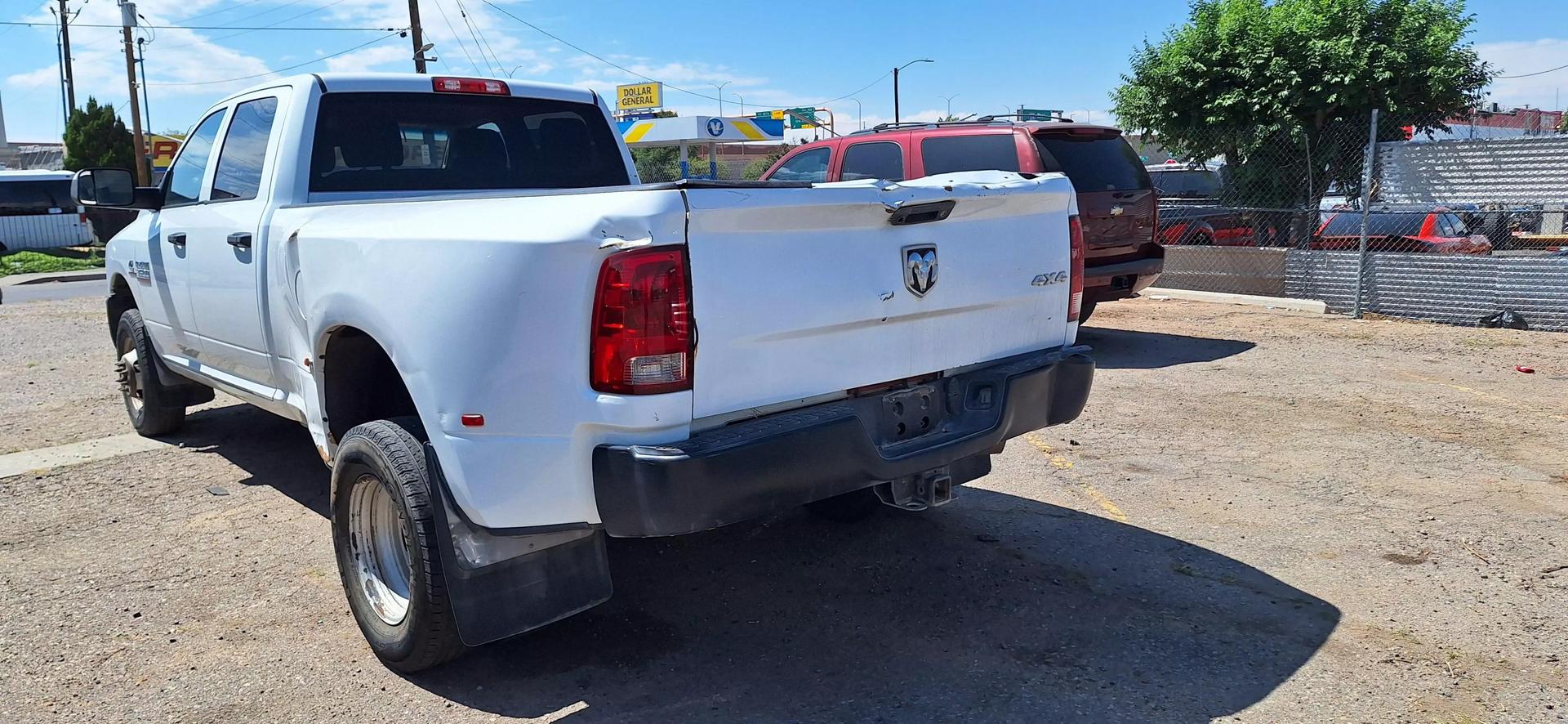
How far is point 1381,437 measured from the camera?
6.47 meters

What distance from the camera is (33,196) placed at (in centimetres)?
2578

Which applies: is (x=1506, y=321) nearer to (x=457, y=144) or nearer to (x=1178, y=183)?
(x=457, y=144)

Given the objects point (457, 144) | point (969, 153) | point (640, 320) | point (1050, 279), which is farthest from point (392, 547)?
point (969, 153)

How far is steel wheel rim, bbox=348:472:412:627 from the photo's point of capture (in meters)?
3.68

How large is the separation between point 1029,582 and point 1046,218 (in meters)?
1.40

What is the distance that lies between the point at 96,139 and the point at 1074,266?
37.5 m

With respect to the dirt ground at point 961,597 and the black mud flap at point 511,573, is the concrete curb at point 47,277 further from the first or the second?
the black mud flap at point 511,573

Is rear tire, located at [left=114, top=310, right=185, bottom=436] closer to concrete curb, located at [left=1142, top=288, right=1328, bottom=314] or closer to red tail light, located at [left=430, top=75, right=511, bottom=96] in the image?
red tail light, located at [left=430, top=75, right=511, bottom=96]

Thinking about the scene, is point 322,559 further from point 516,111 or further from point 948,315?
point 948,315

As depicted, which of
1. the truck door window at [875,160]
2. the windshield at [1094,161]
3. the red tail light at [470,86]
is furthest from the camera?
the truck door window at [875,160]

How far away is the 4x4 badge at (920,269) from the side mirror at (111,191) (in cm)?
415

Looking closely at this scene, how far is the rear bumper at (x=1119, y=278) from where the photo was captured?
9234 mm

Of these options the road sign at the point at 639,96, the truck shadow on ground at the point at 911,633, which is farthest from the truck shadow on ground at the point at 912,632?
the road sign at the point at 639,96

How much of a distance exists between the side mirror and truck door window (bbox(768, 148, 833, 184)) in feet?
18.7
